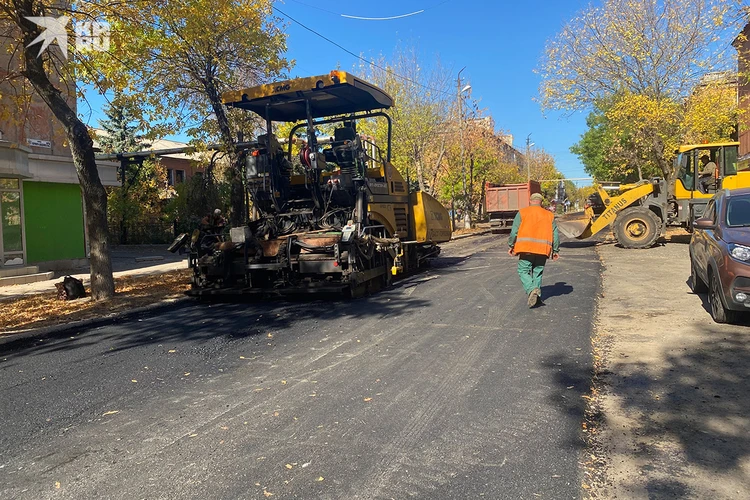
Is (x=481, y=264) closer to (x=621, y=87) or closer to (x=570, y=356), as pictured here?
(x=570, y=356)

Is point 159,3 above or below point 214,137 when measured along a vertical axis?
above

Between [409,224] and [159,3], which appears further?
[409,224]

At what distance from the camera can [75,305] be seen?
941 centimetres

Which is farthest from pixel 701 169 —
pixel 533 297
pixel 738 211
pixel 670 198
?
pixel 533 297

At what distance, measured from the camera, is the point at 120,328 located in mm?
7574

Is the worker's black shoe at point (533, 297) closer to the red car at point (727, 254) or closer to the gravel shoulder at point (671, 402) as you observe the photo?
the gravel shoulder at point (671, 402)

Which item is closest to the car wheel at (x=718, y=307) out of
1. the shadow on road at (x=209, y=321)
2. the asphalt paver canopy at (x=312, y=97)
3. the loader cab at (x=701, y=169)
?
the shadow on road at (x=209, y=321)

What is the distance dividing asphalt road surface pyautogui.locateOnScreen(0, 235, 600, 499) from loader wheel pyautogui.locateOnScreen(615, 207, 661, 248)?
9.59 meters

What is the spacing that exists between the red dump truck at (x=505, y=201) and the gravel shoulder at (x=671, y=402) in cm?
1986

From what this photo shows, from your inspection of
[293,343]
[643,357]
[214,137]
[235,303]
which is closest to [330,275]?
[235,303]

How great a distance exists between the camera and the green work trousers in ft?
25.6

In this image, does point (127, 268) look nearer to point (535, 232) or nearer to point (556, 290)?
point (556, 290)

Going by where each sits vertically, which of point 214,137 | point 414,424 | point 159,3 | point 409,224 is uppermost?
point 159,3

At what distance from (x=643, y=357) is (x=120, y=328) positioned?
6.56m
